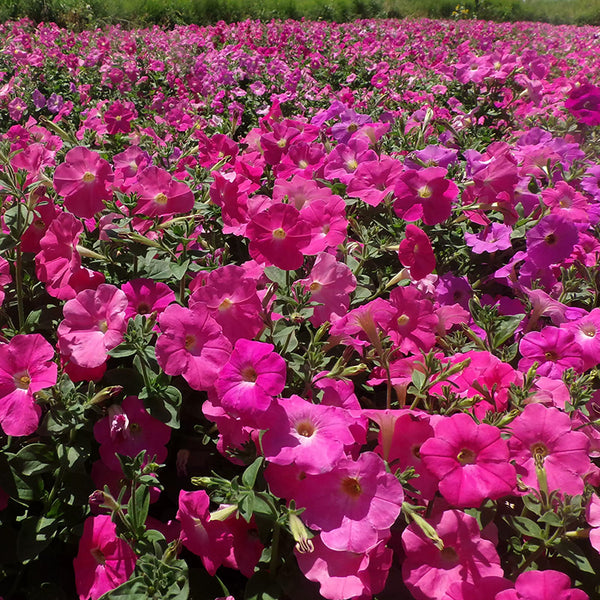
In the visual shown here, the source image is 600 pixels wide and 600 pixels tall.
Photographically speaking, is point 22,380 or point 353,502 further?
point 22,380

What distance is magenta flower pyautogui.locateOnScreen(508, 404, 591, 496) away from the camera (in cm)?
92

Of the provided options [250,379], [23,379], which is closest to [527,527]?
[250,379]

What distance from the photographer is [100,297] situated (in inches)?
41.8

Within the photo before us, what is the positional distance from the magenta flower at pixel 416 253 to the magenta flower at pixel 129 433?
0.71m

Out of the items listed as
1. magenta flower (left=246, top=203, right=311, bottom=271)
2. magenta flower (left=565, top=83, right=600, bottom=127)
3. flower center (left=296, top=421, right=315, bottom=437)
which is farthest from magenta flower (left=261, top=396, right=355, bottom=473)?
magenta flower (left=565, top=83, right=600, bottom=127)

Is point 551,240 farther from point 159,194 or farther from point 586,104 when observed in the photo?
point 586,104

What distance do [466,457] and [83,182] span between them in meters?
1.07

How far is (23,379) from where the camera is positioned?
3.23 ft

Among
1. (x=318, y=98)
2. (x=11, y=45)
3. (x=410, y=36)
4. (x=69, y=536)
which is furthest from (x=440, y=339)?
(x=410, y=36)

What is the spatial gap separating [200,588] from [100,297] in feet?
1.99

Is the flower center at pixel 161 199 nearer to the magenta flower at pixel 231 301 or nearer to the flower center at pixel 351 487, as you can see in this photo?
the magenta flower at pixel 231 301

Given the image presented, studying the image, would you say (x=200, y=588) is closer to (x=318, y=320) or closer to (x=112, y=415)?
(x=112, y=415)

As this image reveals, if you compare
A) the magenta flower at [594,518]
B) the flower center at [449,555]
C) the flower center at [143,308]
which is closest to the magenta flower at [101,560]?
the flower center at [143,308]

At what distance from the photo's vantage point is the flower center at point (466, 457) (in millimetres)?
874
